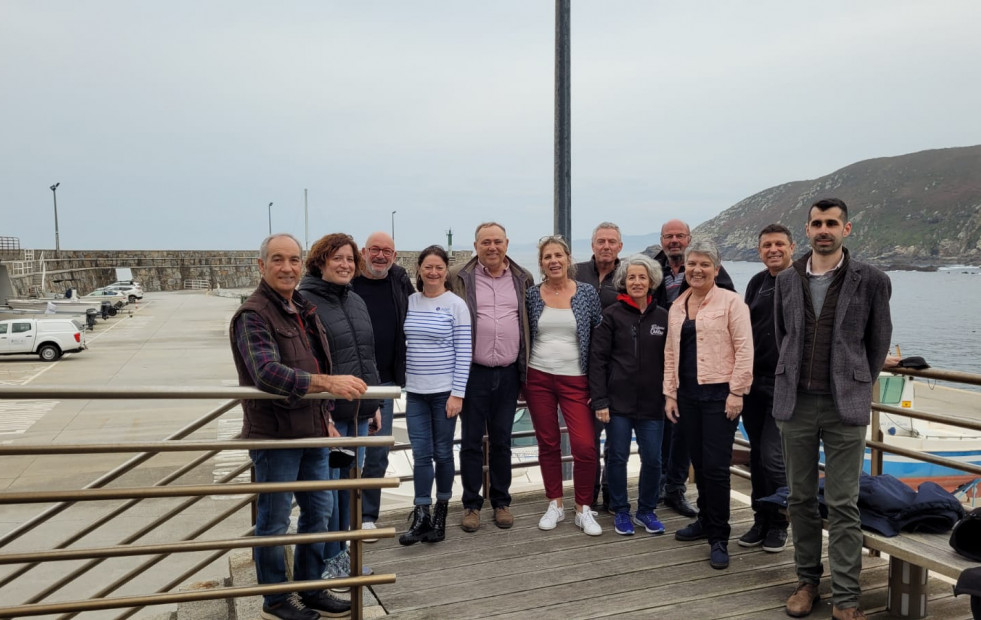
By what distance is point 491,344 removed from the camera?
4.22m

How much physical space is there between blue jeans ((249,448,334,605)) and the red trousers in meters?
1.55

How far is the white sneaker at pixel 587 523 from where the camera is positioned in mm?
4285

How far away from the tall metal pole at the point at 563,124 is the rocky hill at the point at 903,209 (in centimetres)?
12652

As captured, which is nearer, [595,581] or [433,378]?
[595,581]

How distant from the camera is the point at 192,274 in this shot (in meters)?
73.1

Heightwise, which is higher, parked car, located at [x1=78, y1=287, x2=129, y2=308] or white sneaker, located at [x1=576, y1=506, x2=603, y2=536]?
white sneaker, located at [x1=576, y1=506, x2=603, y2=536]

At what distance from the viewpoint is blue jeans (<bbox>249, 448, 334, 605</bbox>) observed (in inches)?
119

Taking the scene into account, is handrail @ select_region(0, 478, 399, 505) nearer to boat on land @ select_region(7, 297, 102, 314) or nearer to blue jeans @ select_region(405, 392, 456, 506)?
blue jeans @ select_region(405, 392, 456, 506)

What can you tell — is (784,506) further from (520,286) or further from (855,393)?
(520,286)

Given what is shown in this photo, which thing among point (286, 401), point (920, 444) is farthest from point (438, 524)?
point (920, 444)

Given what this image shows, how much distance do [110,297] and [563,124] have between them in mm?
46552

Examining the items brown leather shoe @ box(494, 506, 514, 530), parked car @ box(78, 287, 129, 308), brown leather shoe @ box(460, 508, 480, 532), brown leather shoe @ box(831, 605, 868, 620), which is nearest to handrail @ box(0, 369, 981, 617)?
brown leather shoe @ box(460, 508, 480, 532)

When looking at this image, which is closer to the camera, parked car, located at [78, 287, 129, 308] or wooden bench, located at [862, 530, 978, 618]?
wooden bench, located at [862, 530, 978, 618]

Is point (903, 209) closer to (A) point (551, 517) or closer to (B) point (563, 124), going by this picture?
(B) point (563, 124)
